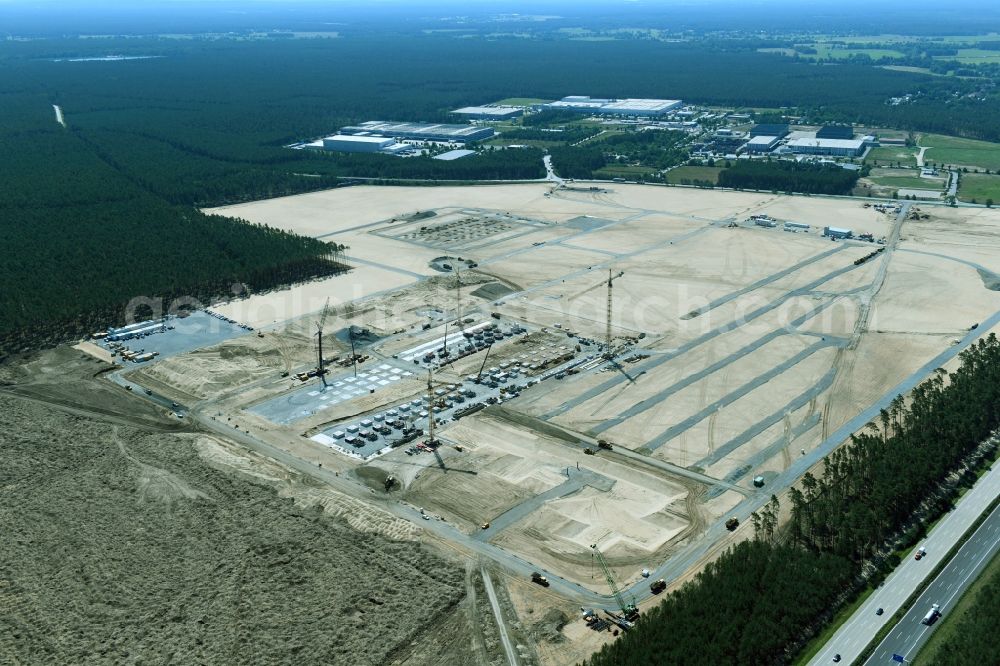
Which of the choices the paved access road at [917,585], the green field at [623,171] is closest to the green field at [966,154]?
the green field at [623,171]

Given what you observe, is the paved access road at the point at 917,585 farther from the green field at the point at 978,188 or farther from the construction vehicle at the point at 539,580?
the green field at the point at 978,188

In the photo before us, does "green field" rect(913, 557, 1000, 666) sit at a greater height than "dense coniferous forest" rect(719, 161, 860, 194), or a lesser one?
lesser

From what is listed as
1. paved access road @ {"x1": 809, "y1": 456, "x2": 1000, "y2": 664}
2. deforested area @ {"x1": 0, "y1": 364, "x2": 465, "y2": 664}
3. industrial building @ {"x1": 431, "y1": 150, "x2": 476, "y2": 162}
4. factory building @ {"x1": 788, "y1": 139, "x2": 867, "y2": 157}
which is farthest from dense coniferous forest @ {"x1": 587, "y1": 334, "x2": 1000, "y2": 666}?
industrial building @ {"x1": 431, "y1": 150, "x2": 476, "y2": 162}

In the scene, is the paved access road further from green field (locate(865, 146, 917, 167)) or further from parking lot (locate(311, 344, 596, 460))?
green field (locate(865, 146, 917, 167))

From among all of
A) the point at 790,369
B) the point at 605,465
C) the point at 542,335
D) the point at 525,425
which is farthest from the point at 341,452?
the point at 790,369

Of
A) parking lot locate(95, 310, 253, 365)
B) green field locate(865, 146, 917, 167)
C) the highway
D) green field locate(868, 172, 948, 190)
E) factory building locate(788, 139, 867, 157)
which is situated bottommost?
the highway

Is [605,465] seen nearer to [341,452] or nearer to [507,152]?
[341,452]

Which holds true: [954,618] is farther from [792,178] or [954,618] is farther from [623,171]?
[623,171]
